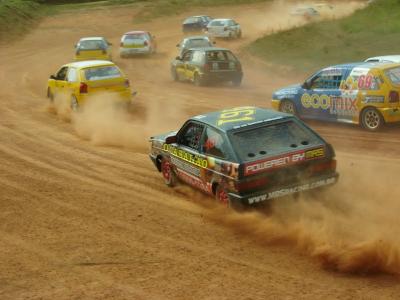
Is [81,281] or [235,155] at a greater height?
[235,155]

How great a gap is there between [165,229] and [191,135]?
1.78m

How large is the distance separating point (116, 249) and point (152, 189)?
2.67m

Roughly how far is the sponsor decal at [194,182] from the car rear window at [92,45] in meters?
23.1

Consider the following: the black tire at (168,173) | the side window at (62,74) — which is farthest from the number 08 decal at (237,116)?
the side window at (62,74)

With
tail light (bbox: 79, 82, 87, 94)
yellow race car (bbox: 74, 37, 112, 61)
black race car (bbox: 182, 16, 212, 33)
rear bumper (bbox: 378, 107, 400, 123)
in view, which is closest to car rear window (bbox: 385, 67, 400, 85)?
rear bumper (bbox: 378, 107, 400, 123)

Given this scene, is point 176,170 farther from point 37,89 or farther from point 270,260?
point 37,89

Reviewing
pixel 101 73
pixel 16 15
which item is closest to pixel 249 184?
pixel 101 73

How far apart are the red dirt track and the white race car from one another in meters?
25.7

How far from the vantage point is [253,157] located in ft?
27.0

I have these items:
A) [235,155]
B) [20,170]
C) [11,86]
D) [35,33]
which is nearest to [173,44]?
[35,33]

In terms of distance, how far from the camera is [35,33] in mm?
47094

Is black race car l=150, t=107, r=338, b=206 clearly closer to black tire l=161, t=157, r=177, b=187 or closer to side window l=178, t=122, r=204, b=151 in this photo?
side window l=178, t=122, r=204, b=151

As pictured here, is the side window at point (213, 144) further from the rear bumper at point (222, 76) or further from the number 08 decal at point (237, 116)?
the rear bumper at point (222, 76)

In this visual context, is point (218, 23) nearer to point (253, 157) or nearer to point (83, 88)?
point (83, 88)
